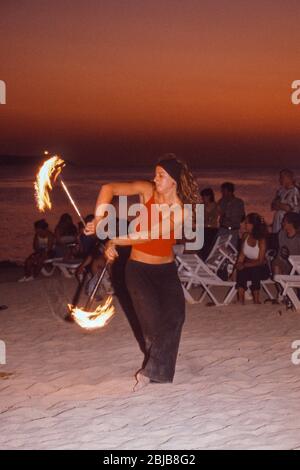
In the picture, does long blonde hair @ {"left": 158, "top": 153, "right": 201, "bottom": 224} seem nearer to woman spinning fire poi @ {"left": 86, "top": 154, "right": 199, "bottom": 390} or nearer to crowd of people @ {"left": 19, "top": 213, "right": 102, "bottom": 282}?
woman spinning fire poi @ {"left": 86, "top": 154, "right": 199, "bottom": 390}

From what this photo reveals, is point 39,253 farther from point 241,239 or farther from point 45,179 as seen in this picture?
point 45,179

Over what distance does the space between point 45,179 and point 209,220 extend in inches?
242

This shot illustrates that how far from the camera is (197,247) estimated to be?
37.3ft

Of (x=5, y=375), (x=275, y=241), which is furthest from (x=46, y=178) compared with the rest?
(x=275, y=241)

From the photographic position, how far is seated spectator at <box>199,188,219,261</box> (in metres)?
11.2

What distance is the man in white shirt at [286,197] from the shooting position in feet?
33.5

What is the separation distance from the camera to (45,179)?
5684mm

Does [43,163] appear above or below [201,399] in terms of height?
above

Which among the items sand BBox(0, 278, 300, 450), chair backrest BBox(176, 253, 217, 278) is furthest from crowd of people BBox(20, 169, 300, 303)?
sand BBox(0, 278, 300, 450)

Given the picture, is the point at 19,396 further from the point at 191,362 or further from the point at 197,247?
the point at 197,247

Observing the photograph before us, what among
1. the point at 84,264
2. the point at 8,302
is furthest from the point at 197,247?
the point at 8,302

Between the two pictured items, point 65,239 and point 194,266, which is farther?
point 65,239

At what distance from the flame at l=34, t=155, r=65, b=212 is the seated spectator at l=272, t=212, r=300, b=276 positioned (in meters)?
4.40
